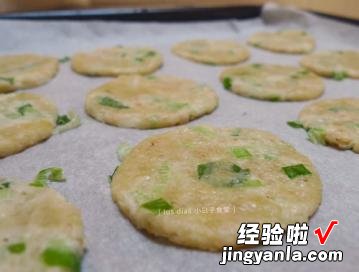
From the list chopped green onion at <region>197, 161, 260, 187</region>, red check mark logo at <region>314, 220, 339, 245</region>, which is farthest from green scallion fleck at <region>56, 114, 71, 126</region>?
red check mark logo at <region>314, 220, 339, 245</region>

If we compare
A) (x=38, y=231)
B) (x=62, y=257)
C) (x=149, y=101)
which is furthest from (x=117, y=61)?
(x=62, y=257)

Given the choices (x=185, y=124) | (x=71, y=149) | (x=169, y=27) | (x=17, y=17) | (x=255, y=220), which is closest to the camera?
(x=255, y=220)

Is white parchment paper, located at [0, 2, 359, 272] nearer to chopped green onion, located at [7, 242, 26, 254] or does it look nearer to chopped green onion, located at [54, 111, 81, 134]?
chopped green onion, located at [54, 111, 81, 134]

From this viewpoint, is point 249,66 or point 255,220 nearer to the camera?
point 255,220

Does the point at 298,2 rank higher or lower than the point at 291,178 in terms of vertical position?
higher

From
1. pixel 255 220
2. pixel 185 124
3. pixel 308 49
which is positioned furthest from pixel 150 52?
pixel 255 220

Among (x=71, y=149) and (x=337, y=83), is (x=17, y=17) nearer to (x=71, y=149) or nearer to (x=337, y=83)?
(x=71, y=149)

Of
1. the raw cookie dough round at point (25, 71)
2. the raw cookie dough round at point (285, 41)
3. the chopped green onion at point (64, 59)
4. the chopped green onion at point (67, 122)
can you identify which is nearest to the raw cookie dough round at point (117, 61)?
the chopped green onion at point (64, 59)
